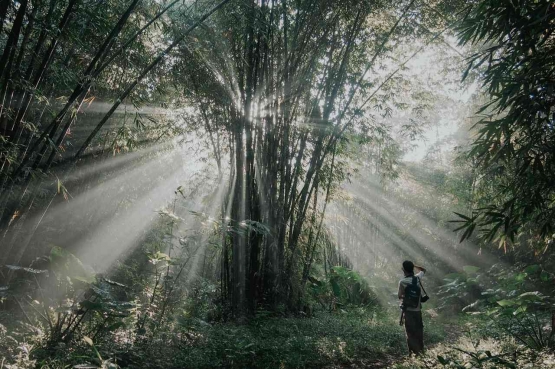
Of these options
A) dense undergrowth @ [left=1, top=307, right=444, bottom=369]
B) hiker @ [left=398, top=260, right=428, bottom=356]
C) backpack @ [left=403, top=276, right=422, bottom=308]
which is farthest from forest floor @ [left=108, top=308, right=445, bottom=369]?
backpack @ [left=403, top=276, right=422, bottom=308]

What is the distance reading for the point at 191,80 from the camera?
4.77 metres

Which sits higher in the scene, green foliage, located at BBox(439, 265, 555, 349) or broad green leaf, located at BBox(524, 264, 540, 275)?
broad green leaf, located at BBox(524, 264, 540, 275)

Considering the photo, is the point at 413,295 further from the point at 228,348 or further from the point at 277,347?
the point at 228,348

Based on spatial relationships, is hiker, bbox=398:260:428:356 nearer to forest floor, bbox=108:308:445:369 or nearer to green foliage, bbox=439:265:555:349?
forest floor, bbox=108:308:445:369

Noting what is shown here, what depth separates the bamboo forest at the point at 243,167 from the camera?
2629 millimetres

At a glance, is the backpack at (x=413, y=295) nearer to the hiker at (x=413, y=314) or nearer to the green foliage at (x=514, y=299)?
the hiker at (x=413, y=314)

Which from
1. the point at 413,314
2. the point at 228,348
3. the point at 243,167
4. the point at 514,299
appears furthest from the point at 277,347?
the point at 514,299

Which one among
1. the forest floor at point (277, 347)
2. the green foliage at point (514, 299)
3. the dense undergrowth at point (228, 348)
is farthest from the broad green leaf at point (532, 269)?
the dense undergrowth at point (228, 348)

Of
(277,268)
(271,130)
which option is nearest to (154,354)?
(277,268)

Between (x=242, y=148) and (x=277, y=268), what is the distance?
1.61m

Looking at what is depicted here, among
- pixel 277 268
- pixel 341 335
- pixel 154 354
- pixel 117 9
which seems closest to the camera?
pixel 154 354

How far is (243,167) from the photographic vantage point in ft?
15.3

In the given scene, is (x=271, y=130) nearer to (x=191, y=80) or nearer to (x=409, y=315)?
(x=191, y=80)

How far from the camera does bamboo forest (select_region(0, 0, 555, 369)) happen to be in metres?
2.63
